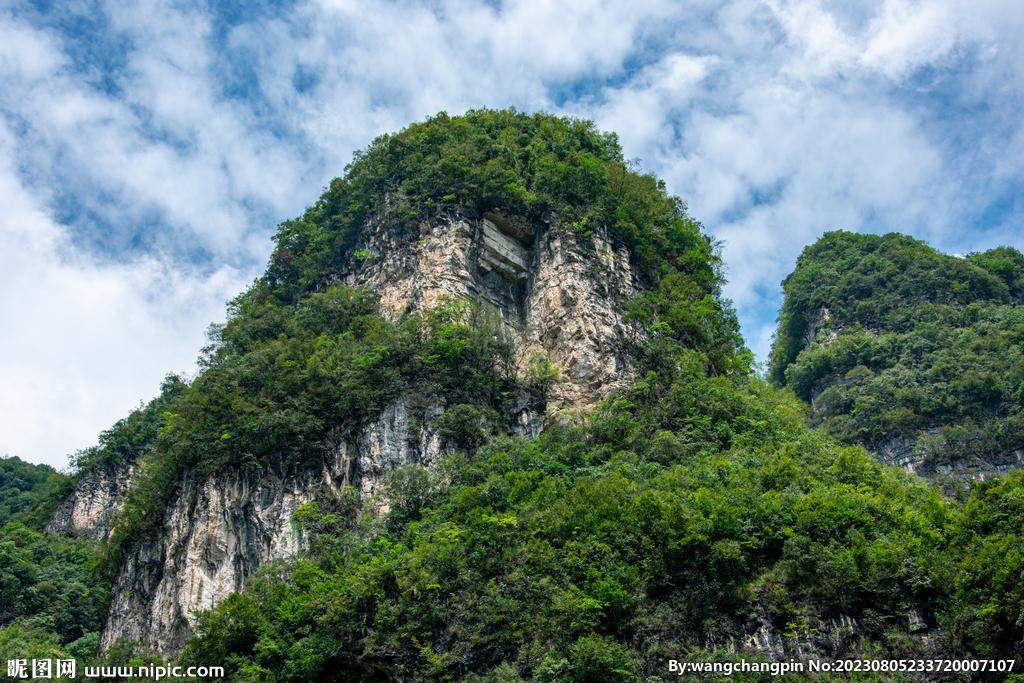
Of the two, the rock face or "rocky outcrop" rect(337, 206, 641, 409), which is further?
"rocky outcrop" rect(337, 206, 641, 409)

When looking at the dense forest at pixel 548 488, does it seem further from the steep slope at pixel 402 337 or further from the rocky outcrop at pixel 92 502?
the rocky outcrop at pixel 92 502

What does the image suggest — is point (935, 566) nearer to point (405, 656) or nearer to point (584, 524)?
point (584, 524)

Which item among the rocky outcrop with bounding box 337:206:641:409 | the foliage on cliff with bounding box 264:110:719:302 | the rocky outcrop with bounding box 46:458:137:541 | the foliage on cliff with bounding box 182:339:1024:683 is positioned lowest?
the foliage on cliff with bounding box 182:339:1024:683

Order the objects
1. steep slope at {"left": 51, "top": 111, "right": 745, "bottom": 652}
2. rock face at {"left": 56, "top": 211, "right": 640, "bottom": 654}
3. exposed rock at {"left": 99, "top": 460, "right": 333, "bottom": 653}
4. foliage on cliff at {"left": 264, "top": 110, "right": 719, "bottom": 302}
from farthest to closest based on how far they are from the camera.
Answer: foliage on cliff at {"left": 264, "top": 110, "right": 719, "bottom": 302}, steep slope at {"left": 51, "top": 111, "right": 745, "bottom": 652}, rock face at {"left": 56, "top": 211, "right": 640, "bottom": 654}, exposed rock at {"left": 99, "top": 460, "right": 333, "bottom": 653}

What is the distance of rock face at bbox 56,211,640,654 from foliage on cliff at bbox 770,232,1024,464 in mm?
16049

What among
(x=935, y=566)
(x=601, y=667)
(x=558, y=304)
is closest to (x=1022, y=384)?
(x=558, y=304)

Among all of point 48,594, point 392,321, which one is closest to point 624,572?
point 392,321

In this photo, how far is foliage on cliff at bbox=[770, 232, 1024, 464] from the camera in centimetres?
3294

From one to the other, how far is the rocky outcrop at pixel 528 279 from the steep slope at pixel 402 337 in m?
0.08

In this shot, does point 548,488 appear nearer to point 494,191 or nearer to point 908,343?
point 494,191

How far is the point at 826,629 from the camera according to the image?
1392 cm

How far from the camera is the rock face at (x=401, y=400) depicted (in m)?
21.2

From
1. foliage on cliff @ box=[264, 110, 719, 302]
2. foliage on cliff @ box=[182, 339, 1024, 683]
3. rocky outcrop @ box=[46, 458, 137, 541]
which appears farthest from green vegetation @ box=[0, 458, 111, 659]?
foliage on cliff @ box=[264, 110, 719, 302]

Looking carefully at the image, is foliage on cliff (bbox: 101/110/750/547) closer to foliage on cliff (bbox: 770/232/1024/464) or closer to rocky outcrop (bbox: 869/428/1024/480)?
rocky outcrop (bbox: 869/428/1024/480)
